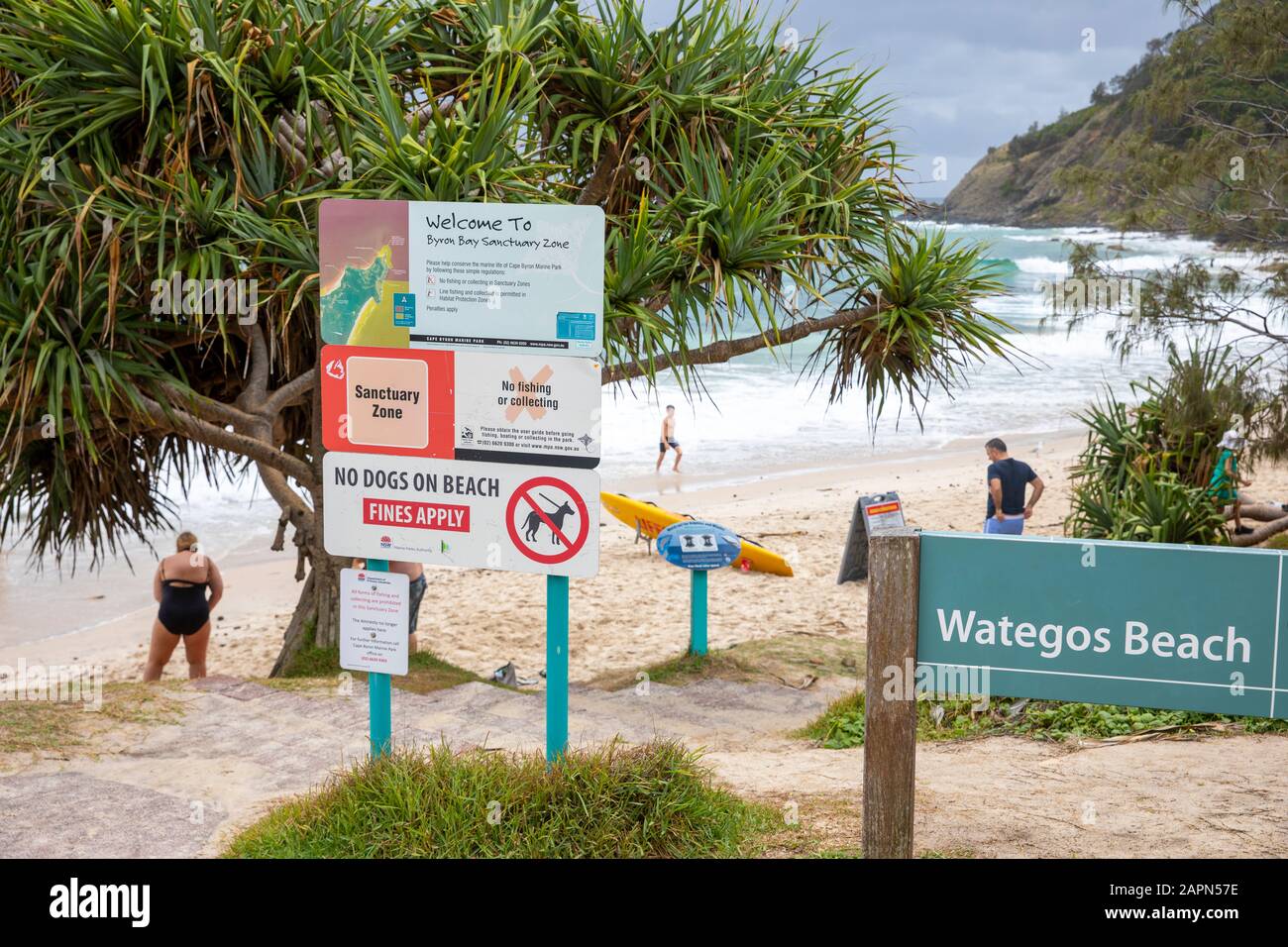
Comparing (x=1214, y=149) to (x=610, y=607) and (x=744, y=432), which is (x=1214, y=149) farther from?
(x=744, y=432)

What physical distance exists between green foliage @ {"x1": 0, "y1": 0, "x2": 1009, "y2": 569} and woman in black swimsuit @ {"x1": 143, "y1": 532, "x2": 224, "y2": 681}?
2.08 ft

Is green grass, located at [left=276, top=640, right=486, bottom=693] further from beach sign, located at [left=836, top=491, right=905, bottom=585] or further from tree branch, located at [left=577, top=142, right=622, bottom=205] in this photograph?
beach sign, located at [left=836, top=491, right=905, bottom=585]

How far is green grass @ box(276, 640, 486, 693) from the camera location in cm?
830

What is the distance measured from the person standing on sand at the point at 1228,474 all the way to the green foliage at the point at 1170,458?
0.34ft

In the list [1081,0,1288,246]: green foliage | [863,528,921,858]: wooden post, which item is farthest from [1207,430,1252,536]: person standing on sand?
[863,528,921,858]: wooden post

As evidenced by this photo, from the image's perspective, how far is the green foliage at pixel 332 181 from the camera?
6885 millimetres

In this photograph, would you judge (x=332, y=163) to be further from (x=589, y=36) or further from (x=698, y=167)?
(x=698, y=167)

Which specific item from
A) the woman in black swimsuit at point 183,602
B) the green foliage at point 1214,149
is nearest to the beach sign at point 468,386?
the woman in black swimsuit at point 183,602

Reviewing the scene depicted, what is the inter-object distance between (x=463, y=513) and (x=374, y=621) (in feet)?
2.07

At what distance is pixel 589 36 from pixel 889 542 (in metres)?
5.52

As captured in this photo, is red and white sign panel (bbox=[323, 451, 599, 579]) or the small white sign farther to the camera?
the small white sign

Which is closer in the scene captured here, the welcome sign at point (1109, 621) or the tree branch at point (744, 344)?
the welcome sign at point (1109, 621)

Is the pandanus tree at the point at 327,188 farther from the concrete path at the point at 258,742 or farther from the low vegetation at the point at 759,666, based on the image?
the low vegetation at the point at 759,666
